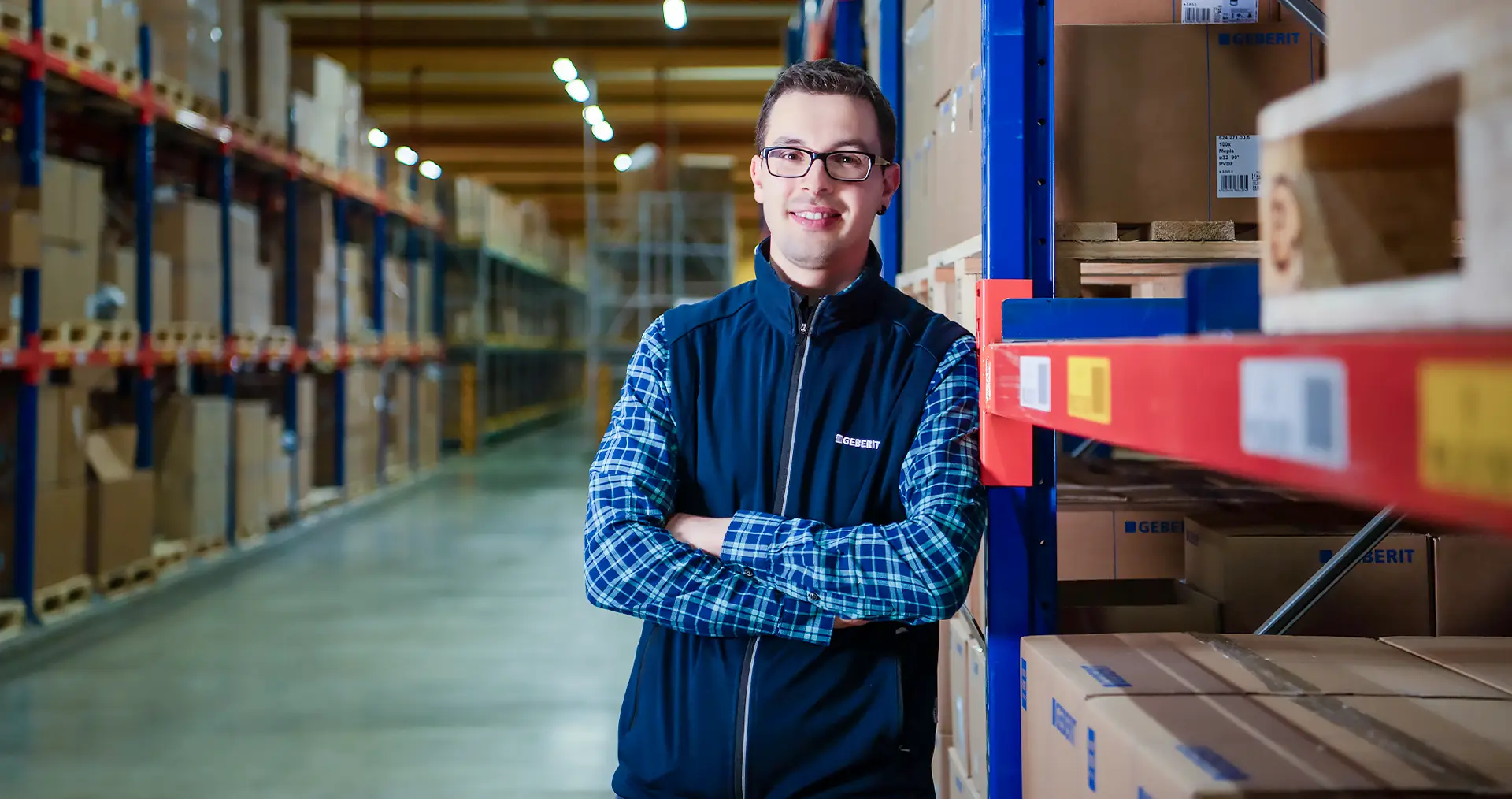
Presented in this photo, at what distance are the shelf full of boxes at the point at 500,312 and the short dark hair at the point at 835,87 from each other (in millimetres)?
13017

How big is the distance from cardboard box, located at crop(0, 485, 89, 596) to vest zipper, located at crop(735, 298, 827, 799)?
4828mm

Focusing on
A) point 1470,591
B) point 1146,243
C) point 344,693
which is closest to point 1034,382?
point 1146,243

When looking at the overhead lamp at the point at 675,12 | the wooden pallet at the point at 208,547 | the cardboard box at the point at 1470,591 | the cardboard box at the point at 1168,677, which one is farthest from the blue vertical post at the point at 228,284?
the cardboard box at the point at 1470,591

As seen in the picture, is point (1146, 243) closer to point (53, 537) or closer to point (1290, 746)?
point (1290, 746)

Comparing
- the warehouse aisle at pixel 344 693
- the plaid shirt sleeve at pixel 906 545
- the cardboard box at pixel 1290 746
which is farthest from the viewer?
the warehouse aisle at pixel 344 693

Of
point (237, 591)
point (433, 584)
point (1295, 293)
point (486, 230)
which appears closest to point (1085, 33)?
point (1295, 293)

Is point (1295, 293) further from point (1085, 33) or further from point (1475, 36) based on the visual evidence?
point (1085, 33)

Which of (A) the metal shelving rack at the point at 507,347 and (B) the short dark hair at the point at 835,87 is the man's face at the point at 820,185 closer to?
(B) the short dark hair at the point at 835,87

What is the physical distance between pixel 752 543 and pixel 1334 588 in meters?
1.26

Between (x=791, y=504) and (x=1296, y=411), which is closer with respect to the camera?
(x=1296, y=411)

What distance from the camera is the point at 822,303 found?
180 centimetres

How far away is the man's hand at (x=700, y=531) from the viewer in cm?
176

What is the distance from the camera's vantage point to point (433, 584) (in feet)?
21.8

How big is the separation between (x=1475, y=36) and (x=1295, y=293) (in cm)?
23
